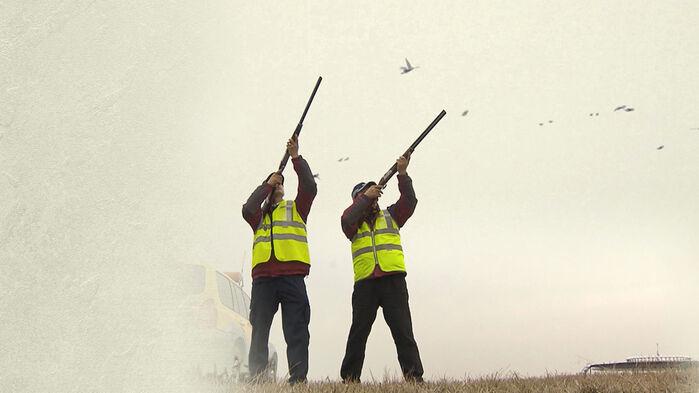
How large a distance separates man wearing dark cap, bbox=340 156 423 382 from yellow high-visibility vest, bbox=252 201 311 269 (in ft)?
1.74

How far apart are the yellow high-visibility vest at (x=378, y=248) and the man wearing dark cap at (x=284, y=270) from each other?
549 mm

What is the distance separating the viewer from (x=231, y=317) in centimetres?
661

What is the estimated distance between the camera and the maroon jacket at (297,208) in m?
6.04

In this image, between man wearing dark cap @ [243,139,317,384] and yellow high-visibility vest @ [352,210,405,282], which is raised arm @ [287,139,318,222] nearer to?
man wearing dark cap @ [243,139,317,384]

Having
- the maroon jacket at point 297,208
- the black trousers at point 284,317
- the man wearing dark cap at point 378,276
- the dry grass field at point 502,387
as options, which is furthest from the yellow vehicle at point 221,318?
the dry grass field at point 502,387

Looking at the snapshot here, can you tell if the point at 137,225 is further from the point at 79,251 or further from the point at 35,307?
the point at 35,307

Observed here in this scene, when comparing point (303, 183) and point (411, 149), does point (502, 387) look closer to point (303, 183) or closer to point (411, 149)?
point (303, 183)

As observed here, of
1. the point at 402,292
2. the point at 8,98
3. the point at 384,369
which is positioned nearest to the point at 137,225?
the point at 8,98

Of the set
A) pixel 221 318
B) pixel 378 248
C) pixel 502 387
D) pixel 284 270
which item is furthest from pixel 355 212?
pixel 502 387

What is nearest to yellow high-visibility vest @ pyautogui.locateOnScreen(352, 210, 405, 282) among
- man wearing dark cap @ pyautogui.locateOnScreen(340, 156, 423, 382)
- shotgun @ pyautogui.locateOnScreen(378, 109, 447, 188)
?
man wearing dark cap @ pyautogui.locateOnScreen(340, 156, 423, 382)

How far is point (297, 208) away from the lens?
20.7 ft

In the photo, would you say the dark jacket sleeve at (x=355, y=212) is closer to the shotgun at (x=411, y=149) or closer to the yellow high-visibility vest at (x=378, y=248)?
the yellow high-visibility vest at (x=378, y=248)

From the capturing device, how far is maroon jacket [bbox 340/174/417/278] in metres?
6.36

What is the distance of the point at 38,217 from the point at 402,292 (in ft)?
13.7
